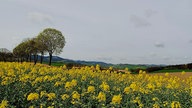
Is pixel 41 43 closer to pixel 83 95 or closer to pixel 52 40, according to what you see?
pixel 52 40

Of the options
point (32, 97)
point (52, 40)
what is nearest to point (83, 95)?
point (32, 97)

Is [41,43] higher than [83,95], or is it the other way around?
[41,43]

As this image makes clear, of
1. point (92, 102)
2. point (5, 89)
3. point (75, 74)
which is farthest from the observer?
point (75, 74)

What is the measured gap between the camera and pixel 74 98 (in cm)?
916

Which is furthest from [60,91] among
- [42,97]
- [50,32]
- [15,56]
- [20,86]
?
[15,56]

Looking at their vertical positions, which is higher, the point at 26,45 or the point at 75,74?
the point at 26,45

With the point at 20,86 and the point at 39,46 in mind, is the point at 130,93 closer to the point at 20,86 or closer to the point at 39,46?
the point at 20,86

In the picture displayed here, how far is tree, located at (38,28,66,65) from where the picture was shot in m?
70.3

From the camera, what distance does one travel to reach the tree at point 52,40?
70312 millimetres

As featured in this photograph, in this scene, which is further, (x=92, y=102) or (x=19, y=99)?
(x=19, y=99)

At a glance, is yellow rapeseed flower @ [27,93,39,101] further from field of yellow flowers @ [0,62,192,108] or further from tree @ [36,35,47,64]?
tree @ [36,35,47,64]

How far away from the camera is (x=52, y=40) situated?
7050 centimetres

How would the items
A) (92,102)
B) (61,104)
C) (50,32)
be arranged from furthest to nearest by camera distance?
(50,32), (92,102), (61,104)

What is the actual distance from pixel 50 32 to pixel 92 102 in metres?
62.2
